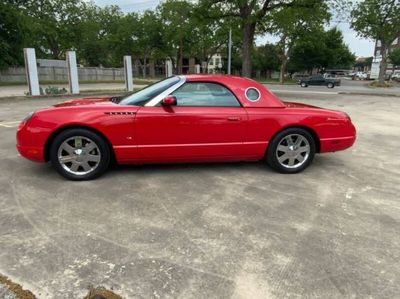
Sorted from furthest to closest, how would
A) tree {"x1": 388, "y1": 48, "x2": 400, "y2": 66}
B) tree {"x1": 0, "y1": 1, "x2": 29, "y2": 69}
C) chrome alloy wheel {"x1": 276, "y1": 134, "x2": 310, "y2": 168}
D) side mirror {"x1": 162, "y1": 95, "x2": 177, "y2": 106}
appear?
tree {"x1": 388, "y1": 48, "x2": 400, "y2": 66} < tree {"x1": 0, "y1": 1, "x2": 29, "y2": 69} < chrome alloy wheel {"x1": 276, "y1": 134, "x2": 310, "y2": 168} < side mirror {"x1": 162, "y1": 95, "x2": 177, "y2": 106}

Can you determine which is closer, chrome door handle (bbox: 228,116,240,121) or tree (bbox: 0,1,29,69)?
chrome door handle (bbox: 228,116,240,121)

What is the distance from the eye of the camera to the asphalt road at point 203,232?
259cm

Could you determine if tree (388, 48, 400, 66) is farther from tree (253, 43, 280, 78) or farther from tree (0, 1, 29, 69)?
tree (0, 1, 29, 69)

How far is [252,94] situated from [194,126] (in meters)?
1.00

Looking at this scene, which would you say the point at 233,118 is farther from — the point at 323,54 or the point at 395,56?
the point at 395,56

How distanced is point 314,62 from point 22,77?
4841 cm

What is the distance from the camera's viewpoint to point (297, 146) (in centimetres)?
512

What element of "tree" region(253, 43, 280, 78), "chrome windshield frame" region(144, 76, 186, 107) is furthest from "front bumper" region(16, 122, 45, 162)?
"tree" region(253, 43, 280, 78)

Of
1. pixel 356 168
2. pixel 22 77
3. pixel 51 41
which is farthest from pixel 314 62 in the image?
pixel 356 168

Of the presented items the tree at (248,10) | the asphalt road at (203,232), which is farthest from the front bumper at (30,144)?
the tree at (248,10)

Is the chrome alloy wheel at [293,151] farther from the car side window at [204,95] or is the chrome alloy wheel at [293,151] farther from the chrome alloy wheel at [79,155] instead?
the chrome alloy wheel at [79,155]

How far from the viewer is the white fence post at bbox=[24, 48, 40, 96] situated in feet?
53.9

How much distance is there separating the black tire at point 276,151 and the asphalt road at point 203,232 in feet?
0.63

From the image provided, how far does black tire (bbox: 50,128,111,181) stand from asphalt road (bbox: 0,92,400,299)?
14 centimetres
